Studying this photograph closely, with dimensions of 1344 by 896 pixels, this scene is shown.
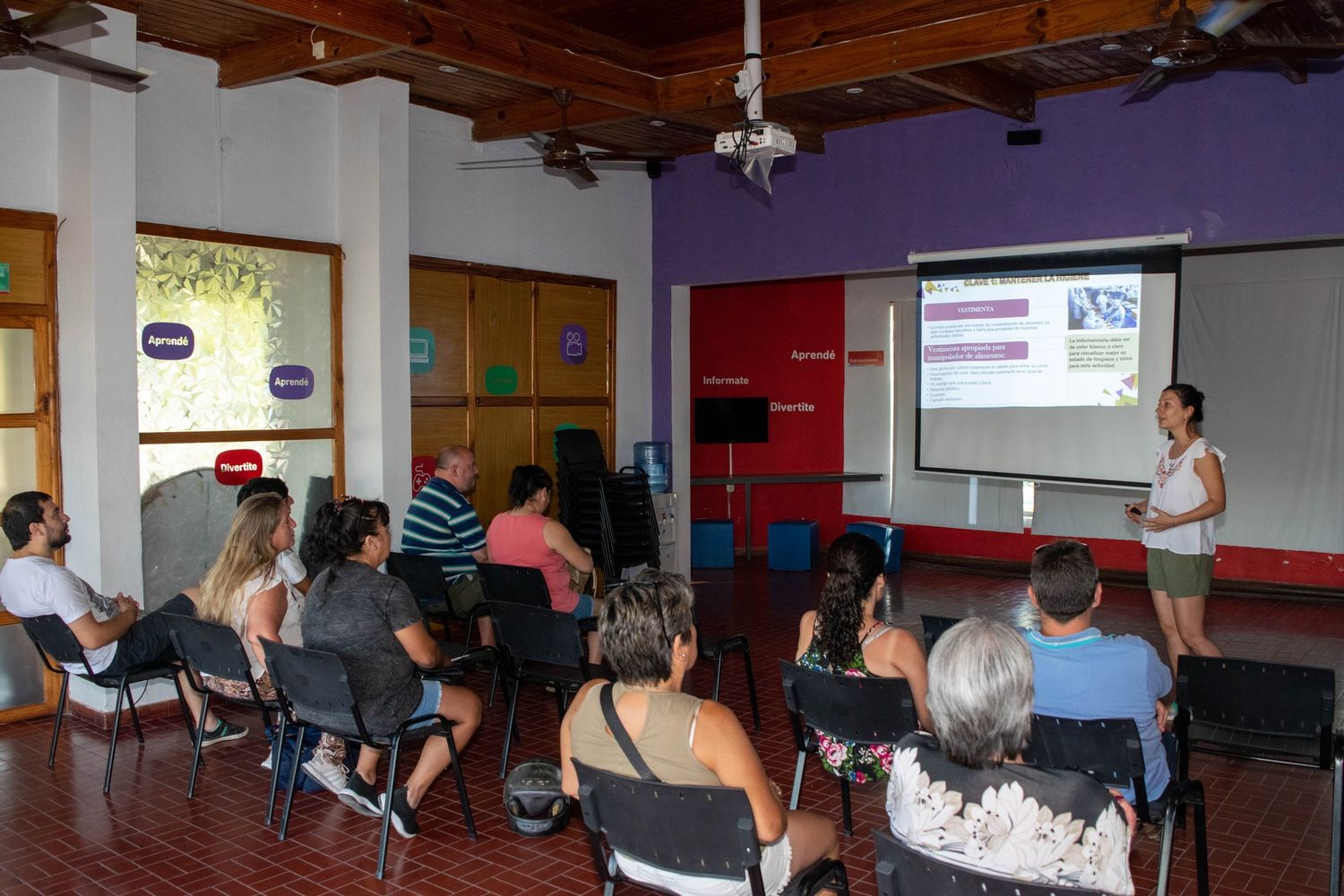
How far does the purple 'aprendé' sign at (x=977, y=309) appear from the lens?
7195mm

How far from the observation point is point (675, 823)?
97.6 inches

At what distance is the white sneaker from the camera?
14.4 feet

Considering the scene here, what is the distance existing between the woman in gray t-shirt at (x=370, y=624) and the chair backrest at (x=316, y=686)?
7 centimetres

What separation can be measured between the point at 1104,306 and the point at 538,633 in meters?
4.25

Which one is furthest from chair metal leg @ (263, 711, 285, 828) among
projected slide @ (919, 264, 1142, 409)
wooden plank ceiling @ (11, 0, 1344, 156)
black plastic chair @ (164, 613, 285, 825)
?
projected slide @ (919, 264, 1142, 409)

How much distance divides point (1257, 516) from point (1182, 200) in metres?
4.06

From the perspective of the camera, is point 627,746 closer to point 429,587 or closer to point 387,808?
point 387,808

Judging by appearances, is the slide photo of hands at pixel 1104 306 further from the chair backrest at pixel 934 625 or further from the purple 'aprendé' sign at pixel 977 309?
the chair backrest at pixel 934 625

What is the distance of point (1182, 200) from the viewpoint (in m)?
6.45

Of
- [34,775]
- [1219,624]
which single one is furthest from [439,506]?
[1219,624]

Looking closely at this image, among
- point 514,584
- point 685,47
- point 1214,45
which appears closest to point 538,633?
point 514,584

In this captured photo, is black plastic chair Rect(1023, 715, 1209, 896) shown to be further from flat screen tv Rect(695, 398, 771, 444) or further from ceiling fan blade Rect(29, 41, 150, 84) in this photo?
flat screen tv Rect(695, 398, 771, 444)

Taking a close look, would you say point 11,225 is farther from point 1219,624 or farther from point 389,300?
point 1219,624

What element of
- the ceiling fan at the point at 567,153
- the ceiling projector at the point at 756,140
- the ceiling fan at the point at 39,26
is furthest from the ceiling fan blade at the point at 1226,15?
the ceiling fan at the point at 39,26
